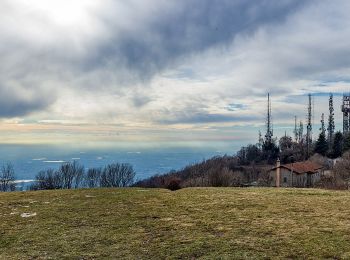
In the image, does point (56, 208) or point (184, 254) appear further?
point (56, 208)

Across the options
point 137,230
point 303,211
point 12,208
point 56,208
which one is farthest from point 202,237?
point 12,208

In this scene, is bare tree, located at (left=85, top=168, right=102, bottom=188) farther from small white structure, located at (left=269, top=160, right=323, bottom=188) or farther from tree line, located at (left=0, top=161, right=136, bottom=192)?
small white structure, located at (left=269, top=160, right=323, bottom=188)

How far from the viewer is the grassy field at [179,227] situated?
10094 mm

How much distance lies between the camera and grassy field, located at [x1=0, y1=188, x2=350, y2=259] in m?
10.1

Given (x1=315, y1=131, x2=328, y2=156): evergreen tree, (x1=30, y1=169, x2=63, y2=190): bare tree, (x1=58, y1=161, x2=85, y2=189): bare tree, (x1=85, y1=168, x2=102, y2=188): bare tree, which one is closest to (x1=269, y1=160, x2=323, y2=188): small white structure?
(x1=315, y1=131, x2=328, y2=156): evergreen tree

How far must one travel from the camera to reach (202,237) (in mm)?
11352

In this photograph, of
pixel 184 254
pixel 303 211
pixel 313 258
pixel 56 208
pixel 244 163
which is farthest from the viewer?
pixel 244 163

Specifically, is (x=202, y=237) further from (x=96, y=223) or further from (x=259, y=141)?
(x=259, y=141)

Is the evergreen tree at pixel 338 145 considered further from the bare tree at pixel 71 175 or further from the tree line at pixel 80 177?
the bare tree at pixel 71 175

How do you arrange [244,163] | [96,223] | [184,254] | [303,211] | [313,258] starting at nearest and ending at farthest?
[313,258] → [184,254] → [96,223] → [303,211] → [244,163]

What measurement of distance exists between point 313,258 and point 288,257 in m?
0.56

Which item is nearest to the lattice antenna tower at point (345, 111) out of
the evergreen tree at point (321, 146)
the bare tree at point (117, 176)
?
the evergreen tree at point (321, 146)

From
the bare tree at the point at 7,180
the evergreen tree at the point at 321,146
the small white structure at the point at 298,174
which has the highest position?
the evergreen tree at the point at 321,146

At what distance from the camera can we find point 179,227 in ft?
42.2
